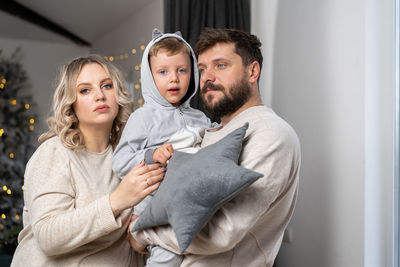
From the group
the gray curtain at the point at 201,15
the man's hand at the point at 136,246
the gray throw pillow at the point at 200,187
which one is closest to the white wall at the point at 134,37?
the gray curtain at the point at 201,15

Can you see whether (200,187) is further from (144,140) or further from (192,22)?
(192,22)

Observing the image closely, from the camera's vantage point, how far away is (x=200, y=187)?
131 cm

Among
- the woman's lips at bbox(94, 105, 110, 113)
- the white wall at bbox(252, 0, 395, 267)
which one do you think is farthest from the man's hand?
the white wall at bbox(252, 0, 395, 267)

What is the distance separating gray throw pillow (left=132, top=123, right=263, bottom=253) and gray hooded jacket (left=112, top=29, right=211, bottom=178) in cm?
42

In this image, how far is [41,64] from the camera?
6.68 meters

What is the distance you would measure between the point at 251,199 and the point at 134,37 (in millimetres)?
4260

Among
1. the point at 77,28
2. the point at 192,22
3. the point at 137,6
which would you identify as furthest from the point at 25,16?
the point at 192,22

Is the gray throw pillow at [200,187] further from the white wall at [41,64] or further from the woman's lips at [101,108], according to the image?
the white wall at [41,64]

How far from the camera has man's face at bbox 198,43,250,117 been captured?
1.75 m

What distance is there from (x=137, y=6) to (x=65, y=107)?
11.5ft

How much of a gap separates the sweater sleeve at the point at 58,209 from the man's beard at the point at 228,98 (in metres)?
0.48

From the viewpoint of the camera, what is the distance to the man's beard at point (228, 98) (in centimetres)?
175

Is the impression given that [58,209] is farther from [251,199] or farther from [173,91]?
[251,199]

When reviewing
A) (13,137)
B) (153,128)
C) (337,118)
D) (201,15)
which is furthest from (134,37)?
(153,128)
